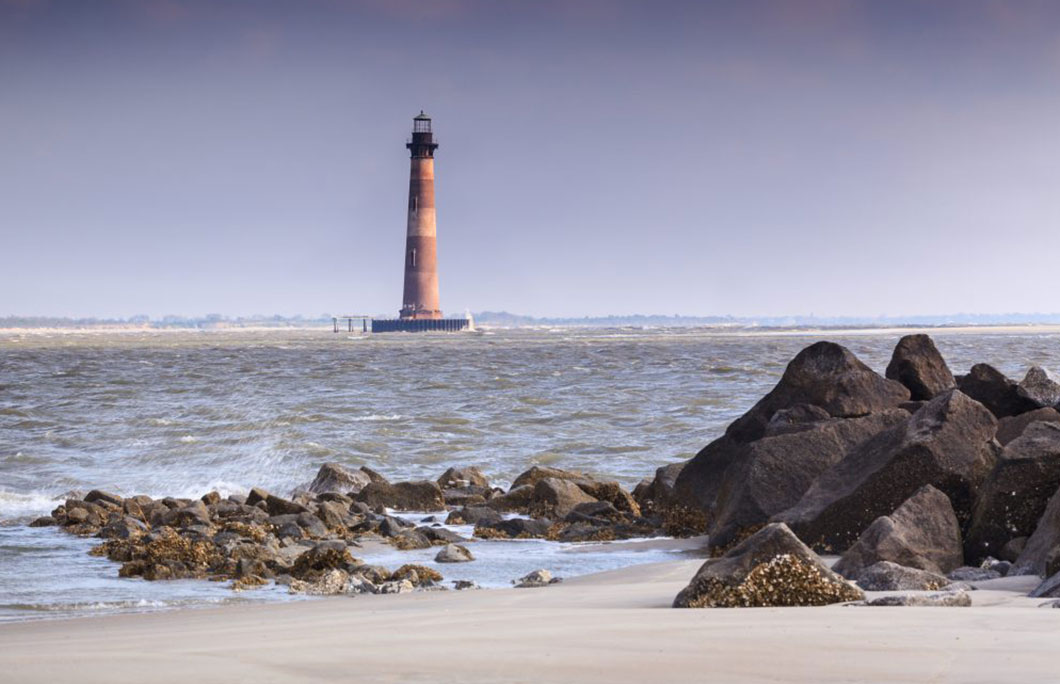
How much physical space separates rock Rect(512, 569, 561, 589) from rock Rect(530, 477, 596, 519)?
4.20 m

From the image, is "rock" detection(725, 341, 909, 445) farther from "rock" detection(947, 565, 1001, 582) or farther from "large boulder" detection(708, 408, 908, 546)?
"rock" detection(947, 565, 1001, 582)

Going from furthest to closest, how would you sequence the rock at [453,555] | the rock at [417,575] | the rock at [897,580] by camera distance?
the rock at [453,555] < the rock at [417,575] < the rock at [897,580]

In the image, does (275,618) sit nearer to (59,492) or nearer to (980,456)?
(980,456)

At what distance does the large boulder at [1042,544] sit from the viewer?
328 inches

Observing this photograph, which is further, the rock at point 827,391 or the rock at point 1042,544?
the rock at point 827,391

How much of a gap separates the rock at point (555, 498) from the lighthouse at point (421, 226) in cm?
7977

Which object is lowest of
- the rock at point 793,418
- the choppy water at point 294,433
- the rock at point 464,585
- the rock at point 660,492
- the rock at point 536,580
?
the choppy water at point 294,433

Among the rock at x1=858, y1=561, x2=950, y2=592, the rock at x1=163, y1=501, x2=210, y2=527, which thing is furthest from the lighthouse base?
the rock at x1=858, y1=561, x2=950, y2=592

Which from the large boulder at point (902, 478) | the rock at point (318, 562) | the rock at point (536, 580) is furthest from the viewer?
the rock at point (318, 562)

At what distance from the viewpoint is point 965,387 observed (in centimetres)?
1448

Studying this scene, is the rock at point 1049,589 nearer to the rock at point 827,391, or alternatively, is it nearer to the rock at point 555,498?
the rock at point 827,391

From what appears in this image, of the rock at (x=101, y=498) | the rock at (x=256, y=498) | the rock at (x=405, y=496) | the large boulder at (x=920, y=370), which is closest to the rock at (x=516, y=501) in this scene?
the rock at (x=405, y=496)

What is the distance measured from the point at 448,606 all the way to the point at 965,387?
27.3 ft

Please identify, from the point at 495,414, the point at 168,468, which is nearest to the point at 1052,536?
the point at 168,468
